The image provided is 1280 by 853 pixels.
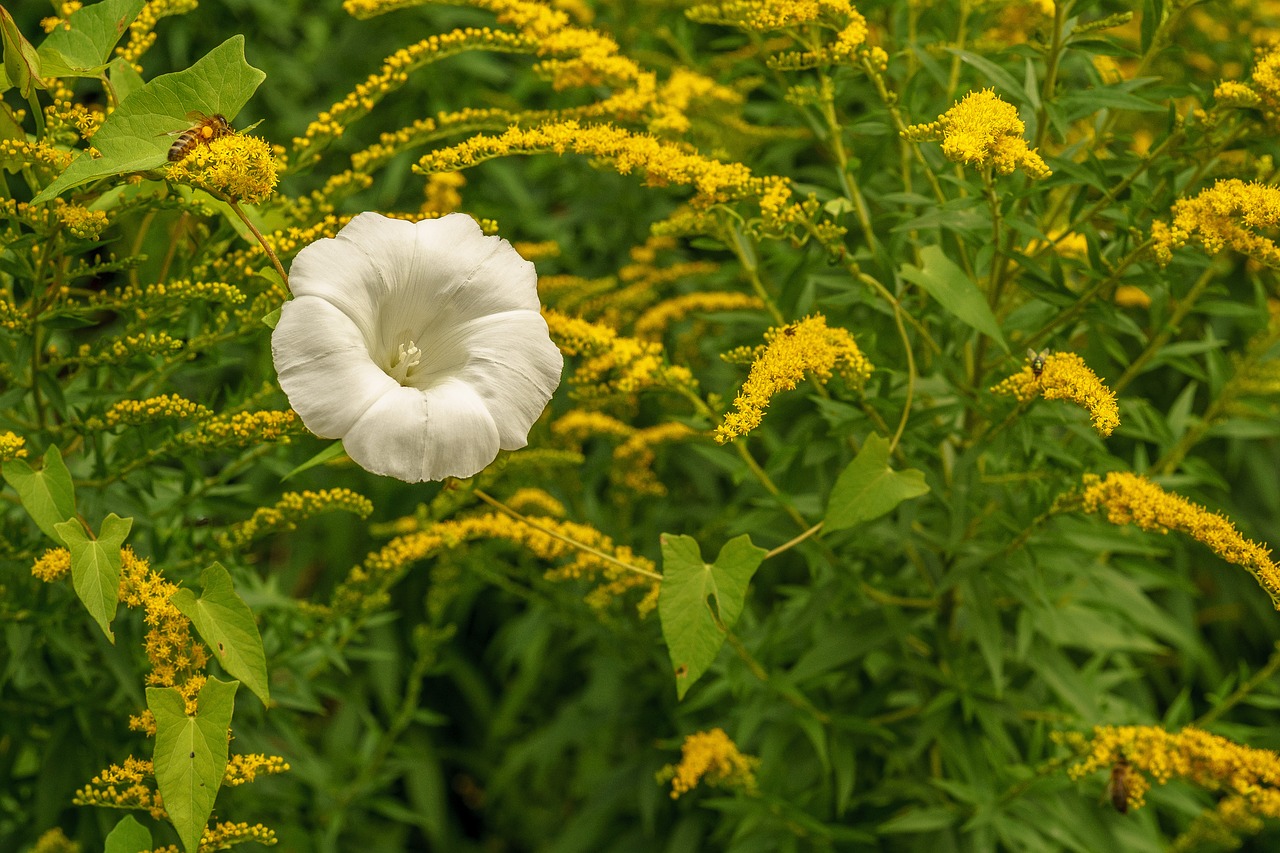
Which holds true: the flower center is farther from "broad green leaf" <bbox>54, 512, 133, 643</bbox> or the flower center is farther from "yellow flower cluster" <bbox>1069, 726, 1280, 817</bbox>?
"yellow flower cluster" <bbox>1069, 726, 1280, 817</bbox>

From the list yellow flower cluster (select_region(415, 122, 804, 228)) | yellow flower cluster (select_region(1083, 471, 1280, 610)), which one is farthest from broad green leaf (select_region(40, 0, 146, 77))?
yellow flower cluster (select_region(1083, 471, 1280, 610))

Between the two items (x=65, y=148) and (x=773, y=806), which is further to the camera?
(x=773, y=806)

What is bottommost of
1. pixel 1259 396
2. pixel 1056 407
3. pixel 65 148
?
pixel 1259 396

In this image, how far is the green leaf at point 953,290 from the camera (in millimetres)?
1174

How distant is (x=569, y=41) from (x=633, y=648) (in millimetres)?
805

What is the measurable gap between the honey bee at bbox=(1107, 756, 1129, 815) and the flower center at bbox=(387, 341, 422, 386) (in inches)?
33.6

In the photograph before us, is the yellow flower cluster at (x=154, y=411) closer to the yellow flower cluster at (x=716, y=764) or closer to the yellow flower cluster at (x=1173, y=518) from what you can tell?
the yellow flower cluster at (x=716, y=764)

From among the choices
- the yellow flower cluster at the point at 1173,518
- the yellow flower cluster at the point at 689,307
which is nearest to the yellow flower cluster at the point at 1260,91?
the yellow flower cluster at the point at 1173,518

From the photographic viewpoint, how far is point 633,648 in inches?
66.2

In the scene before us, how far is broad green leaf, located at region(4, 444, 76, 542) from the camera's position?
3.38 ft

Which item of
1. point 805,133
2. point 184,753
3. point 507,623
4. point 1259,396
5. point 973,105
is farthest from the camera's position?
point 507,623

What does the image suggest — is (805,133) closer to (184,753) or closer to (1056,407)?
(1056,407)

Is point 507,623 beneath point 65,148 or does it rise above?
beneath

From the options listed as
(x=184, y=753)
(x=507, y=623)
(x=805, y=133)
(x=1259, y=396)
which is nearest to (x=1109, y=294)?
(x=1259, y=396)
